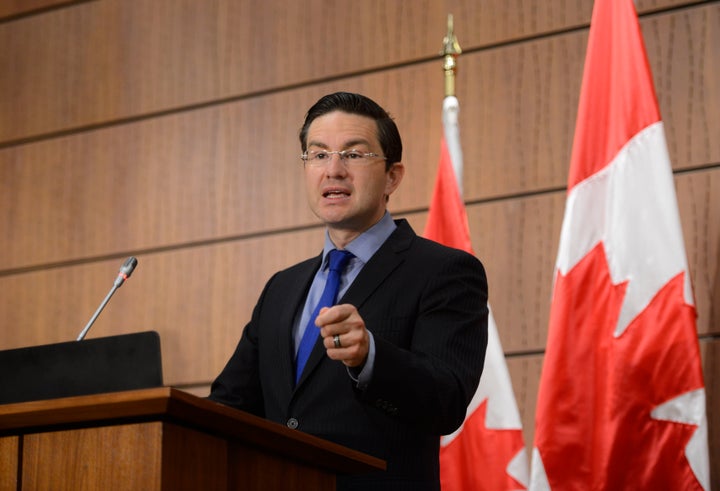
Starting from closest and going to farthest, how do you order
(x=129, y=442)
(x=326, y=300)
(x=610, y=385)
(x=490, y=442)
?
(x=129, y=442) → (x=326, y=300) → (x=610, y=385) → (x=490, y=442)

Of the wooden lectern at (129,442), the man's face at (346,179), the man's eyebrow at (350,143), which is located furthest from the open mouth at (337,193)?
the wooden lectern at (129,442)

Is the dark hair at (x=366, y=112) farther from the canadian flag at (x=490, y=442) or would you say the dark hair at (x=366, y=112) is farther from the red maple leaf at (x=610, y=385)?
the canadian flag at (x=490, y=442)

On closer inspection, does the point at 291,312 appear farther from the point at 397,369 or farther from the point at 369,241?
the point at 397,369

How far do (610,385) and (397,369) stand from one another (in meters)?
1.12

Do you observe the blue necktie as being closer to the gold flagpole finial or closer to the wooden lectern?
the wooden lectern

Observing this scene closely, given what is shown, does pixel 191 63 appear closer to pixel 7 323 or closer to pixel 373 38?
pixel 373 38

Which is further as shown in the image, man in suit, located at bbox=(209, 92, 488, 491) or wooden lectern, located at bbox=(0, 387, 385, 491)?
man in suit, located at bbox=(209, 92, 488, 491)

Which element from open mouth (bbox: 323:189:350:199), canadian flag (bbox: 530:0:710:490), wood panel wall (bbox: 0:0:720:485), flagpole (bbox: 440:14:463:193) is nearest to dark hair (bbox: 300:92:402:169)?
open mouth (bbox: 323:189:350:199)

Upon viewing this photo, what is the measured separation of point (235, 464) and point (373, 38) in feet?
7.89

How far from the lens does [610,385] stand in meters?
2.60

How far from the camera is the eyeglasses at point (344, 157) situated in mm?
2197

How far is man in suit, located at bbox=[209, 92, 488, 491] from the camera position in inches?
67.2

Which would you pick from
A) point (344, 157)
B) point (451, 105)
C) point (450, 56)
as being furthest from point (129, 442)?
point (450, 56)

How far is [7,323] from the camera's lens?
13.1 feet
